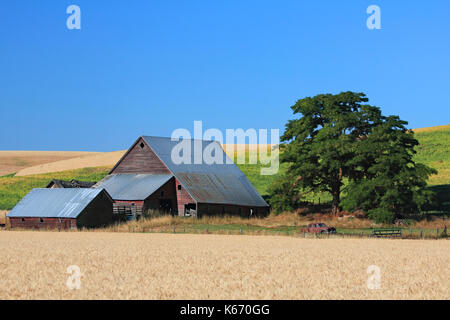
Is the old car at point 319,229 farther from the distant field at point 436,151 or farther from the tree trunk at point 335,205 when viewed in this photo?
the distant field at point 436,151

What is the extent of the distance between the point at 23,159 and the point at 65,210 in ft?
409

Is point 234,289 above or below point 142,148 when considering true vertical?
below

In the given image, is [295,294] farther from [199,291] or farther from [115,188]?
[115,188]

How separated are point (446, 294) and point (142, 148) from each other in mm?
54070

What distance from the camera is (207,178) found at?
230 ft

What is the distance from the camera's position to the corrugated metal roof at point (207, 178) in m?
67.2

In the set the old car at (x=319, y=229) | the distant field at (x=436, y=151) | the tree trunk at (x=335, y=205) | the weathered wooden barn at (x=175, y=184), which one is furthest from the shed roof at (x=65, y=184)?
the distant field at (x=436, y=151)

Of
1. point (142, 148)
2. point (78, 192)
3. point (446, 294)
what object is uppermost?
point (142, 148)

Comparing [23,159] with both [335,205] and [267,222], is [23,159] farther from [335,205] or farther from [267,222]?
[335,205]
